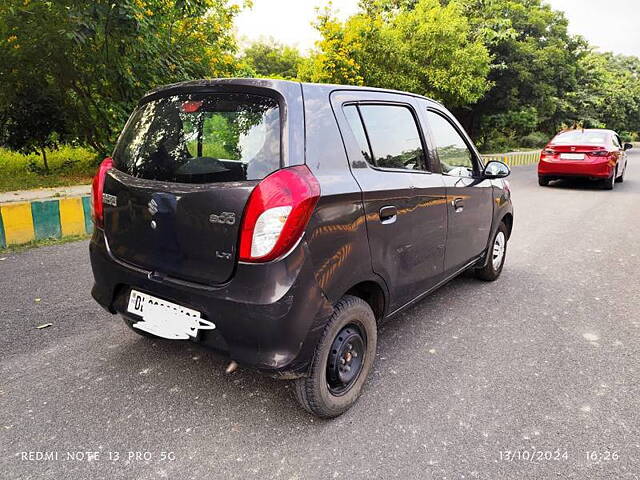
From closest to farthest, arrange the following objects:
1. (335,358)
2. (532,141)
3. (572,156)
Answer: (335,358) < (572,156) < (532,141)

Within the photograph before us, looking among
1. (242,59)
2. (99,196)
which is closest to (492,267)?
(99,196)

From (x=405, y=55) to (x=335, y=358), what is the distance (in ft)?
46.9

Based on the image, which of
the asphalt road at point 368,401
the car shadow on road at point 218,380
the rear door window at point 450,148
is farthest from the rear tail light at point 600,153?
the car shadow on road at point 218,380

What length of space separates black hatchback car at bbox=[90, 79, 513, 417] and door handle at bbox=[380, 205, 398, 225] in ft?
0.04

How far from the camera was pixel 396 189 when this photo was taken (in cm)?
259

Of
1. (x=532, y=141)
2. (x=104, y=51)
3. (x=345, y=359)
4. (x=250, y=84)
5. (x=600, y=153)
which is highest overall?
(x=104, y=51)

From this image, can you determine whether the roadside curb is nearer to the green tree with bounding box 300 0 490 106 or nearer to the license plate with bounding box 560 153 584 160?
the green tree with bounding box 300 0 490 106

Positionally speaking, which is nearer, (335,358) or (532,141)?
(335,358)

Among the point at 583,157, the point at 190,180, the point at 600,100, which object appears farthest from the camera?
the point at 600,100

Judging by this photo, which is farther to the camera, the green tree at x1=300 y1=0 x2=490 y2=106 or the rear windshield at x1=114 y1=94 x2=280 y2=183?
the green tree at x1=300 y1=0 x2=490 y2=106

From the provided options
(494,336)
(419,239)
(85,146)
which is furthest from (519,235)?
(85,146)

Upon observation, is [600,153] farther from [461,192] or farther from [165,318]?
[165,318]

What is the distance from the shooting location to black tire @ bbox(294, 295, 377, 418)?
2.18m

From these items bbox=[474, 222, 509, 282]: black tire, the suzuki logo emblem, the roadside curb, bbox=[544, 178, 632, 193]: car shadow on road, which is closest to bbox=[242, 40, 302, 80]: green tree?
bbox=[544, 178, 632, 193]: car shadow on road
